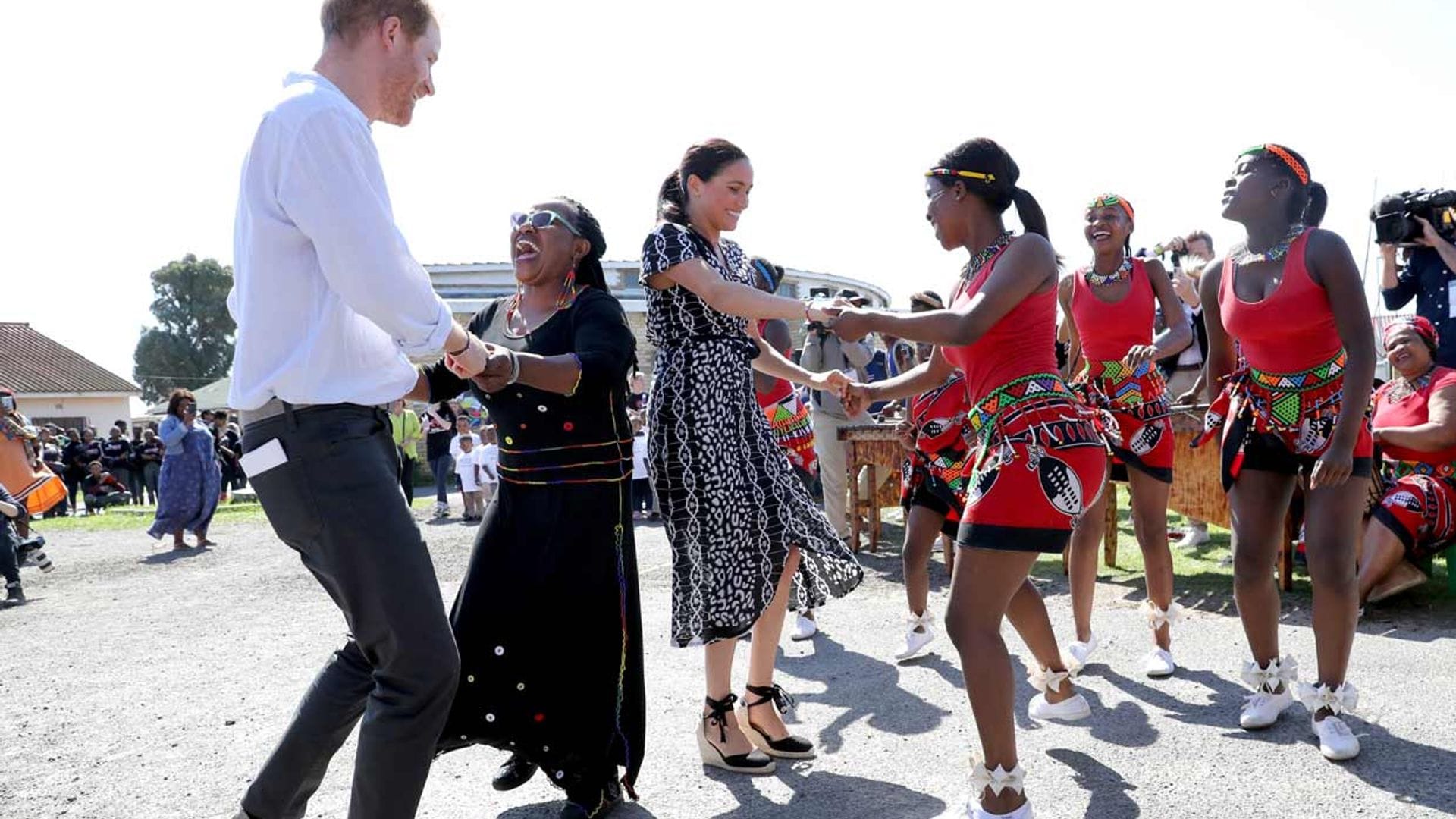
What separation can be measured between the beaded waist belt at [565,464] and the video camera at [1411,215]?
18.3 ft

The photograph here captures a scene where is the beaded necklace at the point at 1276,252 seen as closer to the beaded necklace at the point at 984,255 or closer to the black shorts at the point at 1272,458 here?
the black shorts at the point at 1272,458

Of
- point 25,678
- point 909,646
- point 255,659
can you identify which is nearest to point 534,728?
point 909,646

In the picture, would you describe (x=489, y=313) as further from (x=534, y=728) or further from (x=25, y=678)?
(x=25, y=678)

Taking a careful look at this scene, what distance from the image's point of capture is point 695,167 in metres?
3.91

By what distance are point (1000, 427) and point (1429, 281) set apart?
16.6ft

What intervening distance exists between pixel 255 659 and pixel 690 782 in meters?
3.67

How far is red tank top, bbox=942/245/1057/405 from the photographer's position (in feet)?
10.4

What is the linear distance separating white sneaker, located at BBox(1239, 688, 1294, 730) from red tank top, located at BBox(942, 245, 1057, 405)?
5.97 feet

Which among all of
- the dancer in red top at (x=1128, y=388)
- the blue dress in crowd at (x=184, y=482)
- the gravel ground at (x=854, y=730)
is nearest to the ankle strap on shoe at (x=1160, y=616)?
the dancer in red top at (x=1128, y=388)

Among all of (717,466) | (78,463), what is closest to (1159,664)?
(717,466)

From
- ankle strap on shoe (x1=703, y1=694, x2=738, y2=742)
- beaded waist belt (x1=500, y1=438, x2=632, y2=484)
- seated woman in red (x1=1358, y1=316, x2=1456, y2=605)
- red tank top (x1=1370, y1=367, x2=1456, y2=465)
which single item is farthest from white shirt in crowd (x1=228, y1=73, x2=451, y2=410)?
red tank top (x1=1370, y1=367, x2=1456, y2=465)

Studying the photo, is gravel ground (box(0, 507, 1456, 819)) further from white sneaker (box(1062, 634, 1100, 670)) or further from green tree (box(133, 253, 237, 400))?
green tree (box(133, 253, 237, 400))

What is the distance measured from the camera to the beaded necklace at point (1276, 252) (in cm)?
387

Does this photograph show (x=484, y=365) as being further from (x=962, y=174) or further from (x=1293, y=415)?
(x=1293, y=415)
